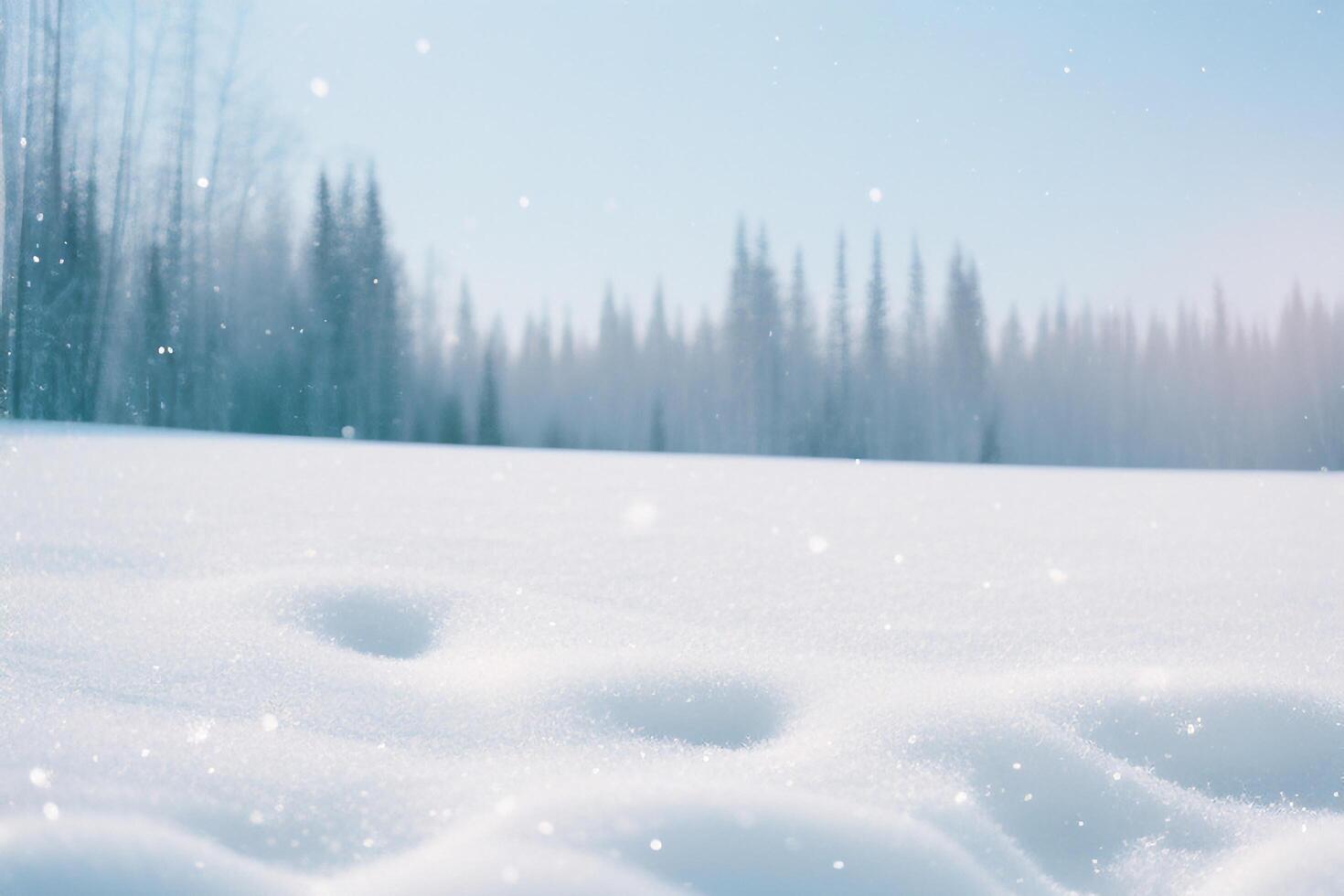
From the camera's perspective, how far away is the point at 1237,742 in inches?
33.8

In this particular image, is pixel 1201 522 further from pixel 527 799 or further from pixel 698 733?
pixel 527 799

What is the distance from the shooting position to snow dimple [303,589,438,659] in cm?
106

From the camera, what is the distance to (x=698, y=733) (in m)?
0.84

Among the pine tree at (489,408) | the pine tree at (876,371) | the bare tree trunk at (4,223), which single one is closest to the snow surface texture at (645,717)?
the bare tree trunk at (4,223)

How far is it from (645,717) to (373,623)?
46cm

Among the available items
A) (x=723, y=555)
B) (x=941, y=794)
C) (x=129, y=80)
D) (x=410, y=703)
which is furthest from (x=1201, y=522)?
(x=129, y=80)

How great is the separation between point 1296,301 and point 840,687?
74.9 feet

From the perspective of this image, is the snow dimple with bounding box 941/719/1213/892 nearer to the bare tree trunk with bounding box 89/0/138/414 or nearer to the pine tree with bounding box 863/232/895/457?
the bare tree trunk with bounding box 89/0/138/414

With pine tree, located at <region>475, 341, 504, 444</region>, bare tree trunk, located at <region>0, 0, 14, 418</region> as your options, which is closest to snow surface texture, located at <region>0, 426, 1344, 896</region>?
bare tree trunk, located at <region>0, 0, 14, 418</region>

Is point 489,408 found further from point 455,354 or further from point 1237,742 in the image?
A: point 1237,742

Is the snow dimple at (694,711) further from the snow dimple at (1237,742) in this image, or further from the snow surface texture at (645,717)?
the snow dimple at (1237,742)

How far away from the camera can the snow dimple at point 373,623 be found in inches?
41.6

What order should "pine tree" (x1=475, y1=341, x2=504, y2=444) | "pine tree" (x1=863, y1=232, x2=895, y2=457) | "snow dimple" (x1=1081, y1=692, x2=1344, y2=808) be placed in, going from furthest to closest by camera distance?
"pine tree" (x1=863, y1=232, x2=895, y2=457)
"pine tree" (x1=475, y1=341, x2=504, y2=444)
"snow dimple" (x1=1081, y1=692, x2=1344, y2=808)

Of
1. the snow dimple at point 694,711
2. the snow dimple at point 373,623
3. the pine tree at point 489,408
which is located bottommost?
the snow dimple at point 694,711
